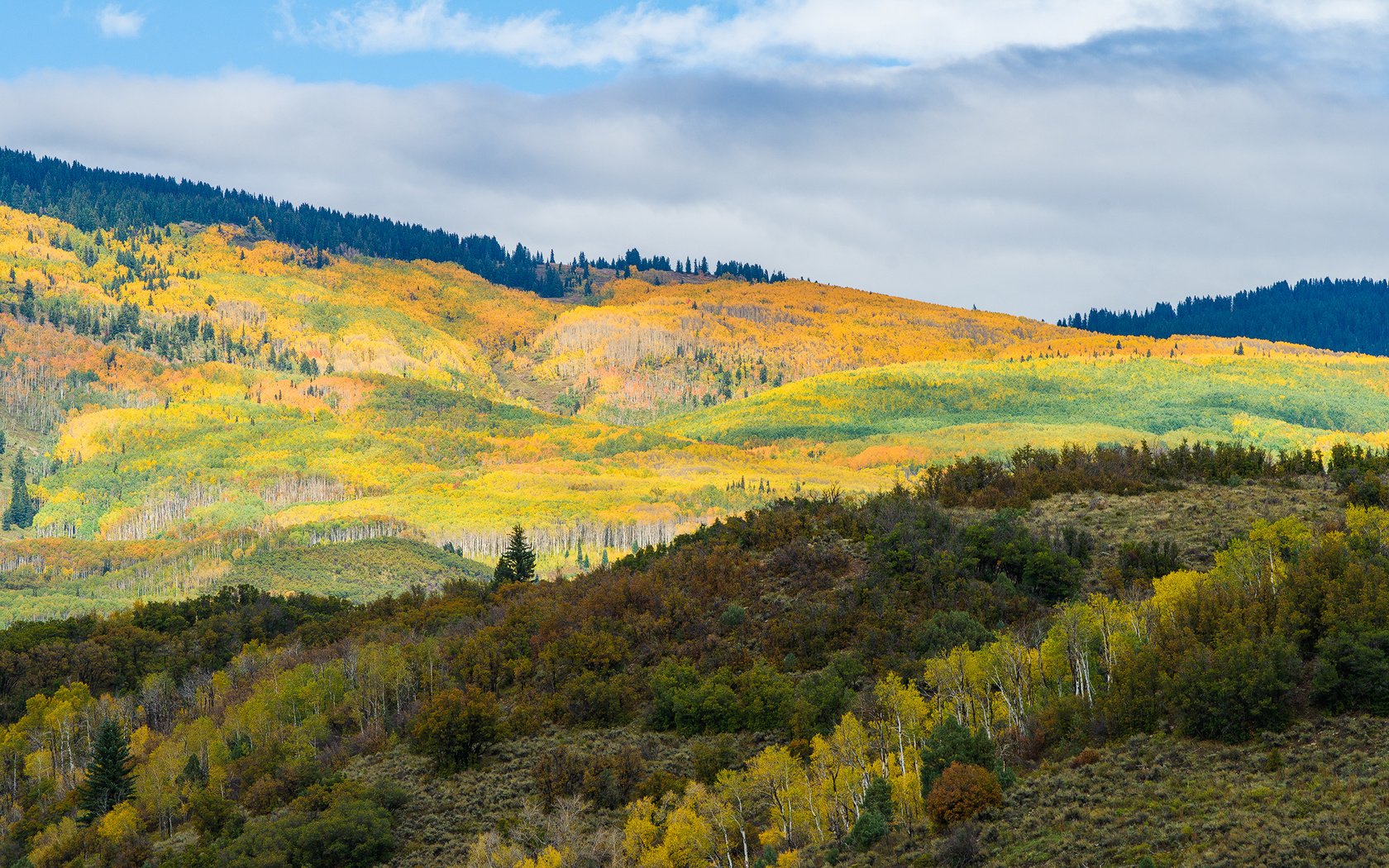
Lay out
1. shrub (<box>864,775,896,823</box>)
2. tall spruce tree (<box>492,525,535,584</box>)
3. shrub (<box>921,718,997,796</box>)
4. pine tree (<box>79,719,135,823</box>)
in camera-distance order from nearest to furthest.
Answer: shrub (<box>864,775,896,823</box>) → shrub (<box>921,718,997,796</box>) → pine tree (<box>79,719,135,823</box>) → tall spruce tree (<box>492,525,535,584</box>)

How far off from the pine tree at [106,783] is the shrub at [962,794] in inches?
2488

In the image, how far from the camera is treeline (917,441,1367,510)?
96625mm

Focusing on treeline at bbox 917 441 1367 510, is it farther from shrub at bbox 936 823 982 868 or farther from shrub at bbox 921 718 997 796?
shrub at bbox 936 823 982 868

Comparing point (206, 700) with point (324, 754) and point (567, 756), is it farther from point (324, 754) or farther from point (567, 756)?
point (567, 756)

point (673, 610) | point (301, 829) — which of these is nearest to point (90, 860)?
point (301, 829)

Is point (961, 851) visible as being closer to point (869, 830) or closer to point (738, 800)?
point (869, 830)

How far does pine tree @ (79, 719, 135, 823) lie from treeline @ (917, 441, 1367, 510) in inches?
2531

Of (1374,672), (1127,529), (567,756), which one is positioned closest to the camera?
(1374,672)

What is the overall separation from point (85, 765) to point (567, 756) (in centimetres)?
5063

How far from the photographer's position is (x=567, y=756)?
7744 centimetres

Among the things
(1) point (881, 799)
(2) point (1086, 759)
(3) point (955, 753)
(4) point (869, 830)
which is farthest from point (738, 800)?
(2) point (1086, 759)

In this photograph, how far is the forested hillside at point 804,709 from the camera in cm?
5447

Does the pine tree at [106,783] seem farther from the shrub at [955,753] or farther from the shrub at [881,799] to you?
the shrub at [955,753]

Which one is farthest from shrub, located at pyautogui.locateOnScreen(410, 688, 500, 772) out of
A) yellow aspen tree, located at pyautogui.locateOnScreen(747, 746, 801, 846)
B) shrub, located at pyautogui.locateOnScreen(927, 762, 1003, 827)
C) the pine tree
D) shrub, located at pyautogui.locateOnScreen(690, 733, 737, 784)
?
shrub, located at pyautogui.locateOnScreen(927, 762, 1003, 827)
